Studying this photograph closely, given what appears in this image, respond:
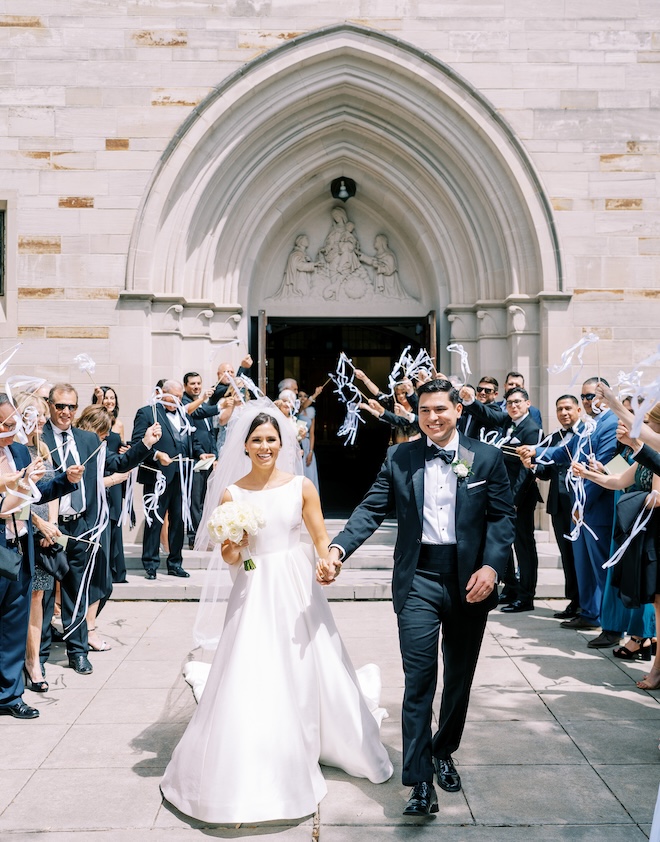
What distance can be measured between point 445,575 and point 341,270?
886 cm

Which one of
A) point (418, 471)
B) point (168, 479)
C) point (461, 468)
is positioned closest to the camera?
point (461, 468)

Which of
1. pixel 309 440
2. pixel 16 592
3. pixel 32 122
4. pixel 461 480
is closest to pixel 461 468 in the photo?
pixel 461 480

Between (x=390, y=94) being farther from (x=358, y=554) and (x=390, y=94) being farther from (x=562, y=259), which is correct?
(x=358, y=554)

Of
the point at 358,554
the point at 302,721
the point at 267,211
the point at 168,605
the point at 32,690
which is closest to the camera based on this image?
the point at 302,721

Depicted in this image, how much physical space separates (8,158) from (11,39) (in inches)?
60.5

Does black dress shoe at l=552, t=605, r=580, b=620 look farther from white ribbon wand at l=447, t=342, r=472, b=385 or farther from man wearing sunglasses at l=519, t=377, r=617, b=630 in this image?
white ribbon wand at l=447, t=342, r=472, b=385

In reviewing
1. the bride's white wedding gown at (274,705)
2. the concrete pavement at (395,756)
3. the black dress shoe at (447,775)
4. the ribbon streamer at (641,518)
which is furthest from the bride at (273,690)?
the ribbon streamer at (641,518)

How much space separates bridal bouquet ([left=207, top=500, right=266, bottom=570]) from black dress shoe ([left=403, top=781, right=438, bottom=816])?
1418 mm

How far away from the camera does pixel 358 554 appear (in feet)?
31.5

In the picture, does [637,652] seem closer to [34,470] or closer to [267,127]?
[34,470]

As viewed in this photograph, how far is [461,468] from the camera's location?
3.99 m

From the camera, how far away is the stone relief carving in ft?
40.4

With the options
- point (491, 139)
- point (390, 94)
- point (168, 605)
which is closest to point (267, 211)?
point (390, 94)

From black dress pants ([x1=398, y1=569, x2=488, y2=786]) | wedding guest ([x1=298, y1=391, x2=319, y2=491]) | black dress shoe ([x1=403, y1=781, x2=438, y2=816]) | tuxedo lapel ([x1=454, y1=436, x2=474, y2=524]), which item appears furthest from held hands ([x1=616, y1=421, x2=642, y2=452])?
wedding guest ([x1=298, y1=391, x2=319, y2=491])
